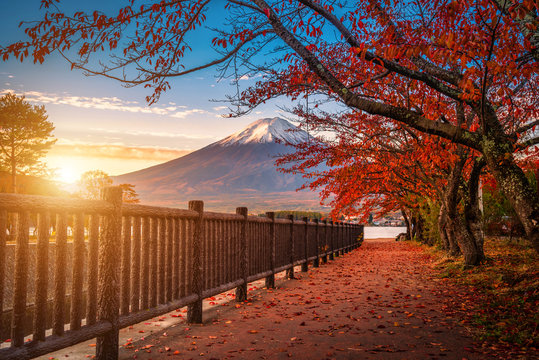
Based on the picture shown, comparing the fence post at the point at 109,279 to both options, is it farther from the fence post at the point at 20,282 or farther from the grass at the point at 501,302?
the grass at the point at 501,302

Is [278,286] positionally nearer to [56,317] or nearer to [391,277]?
[391,277]

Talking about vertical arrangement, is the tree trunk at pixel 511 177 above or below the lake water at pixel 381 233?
above

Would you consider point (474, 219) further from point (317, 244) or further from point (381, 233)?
point (381, 233)

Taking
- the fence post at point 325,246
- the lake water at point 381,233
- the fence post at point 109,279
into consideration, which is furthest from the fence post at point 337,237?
the lake water at point 381,233

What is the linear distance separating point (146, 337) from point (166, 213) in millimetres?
1507

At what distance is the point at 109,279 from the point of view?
12.8 ft

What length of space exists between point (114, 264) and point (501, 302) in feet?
18.7

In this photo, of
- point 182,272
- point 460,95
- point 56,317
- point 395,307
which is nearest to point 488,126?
point 460,95

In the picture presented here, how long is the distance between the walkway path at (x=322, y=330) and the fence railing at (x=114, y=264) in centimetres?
42

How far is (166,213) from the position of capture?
493 cm

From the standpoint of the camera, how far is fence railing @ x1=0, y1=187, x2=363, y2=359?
10.2 feet

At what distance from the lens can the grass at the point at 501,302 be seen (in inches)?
186

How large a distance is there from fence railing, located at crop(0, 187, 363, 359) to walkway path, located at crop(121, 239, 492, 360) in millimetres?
416

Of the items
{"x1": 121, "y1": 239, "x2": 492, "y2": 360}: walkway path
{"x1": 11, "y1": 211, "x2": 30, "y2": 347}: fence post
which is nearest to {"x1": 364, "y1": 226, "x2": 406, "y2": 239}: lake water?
{"x1": 121, "y1": 239, "x2": 492, "y2": 360}: walkway path
